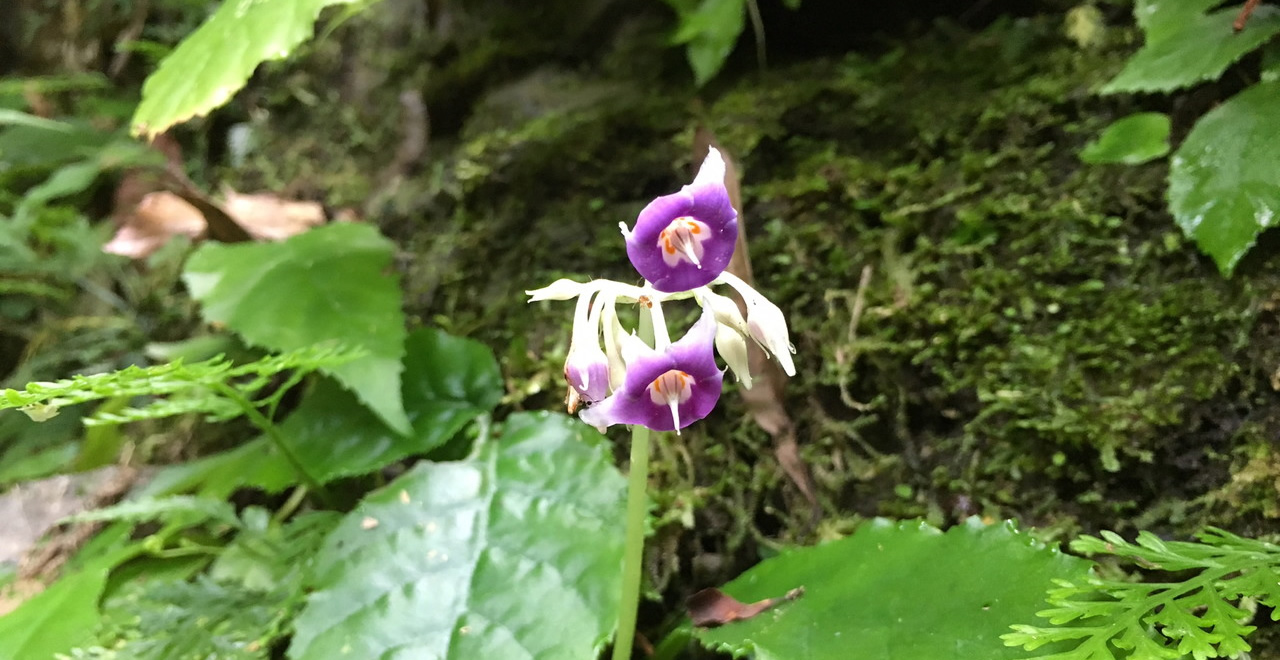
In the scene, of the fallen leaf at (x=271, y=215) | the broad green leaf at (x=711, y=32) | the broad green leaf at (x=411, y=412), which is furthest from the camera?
the fallen leaf at (x=271, y=215)

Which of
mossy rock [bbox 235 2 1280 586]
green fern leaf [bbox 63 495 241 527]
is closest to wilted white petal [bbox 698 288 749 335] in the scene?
mossy rock [bbox 235 2 1280 586]

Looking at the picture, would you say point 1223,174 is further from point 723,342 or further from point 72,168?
point 72,168

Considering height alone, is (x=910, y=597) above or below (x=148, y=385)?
below

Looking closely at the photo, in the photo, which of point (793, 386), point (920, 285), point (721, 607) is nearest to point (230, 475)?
point (721, 607)

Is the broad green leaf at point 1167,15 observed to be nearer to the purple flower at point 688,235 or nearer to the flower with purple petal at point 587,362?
the purple flower at point 688,235

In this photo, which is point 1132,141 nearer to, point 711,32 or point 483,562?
point 711,32

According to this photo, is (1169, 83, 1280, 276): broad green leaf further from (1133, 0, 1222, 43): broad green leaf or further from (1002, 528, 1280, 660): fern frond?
(1002, 528, 1280, 660): fern frond

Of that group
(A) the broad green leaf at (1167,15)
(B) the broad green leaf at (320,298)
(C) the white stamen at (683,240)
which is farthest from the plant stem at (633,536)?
(A) the broad green leaf at (1167,15)
